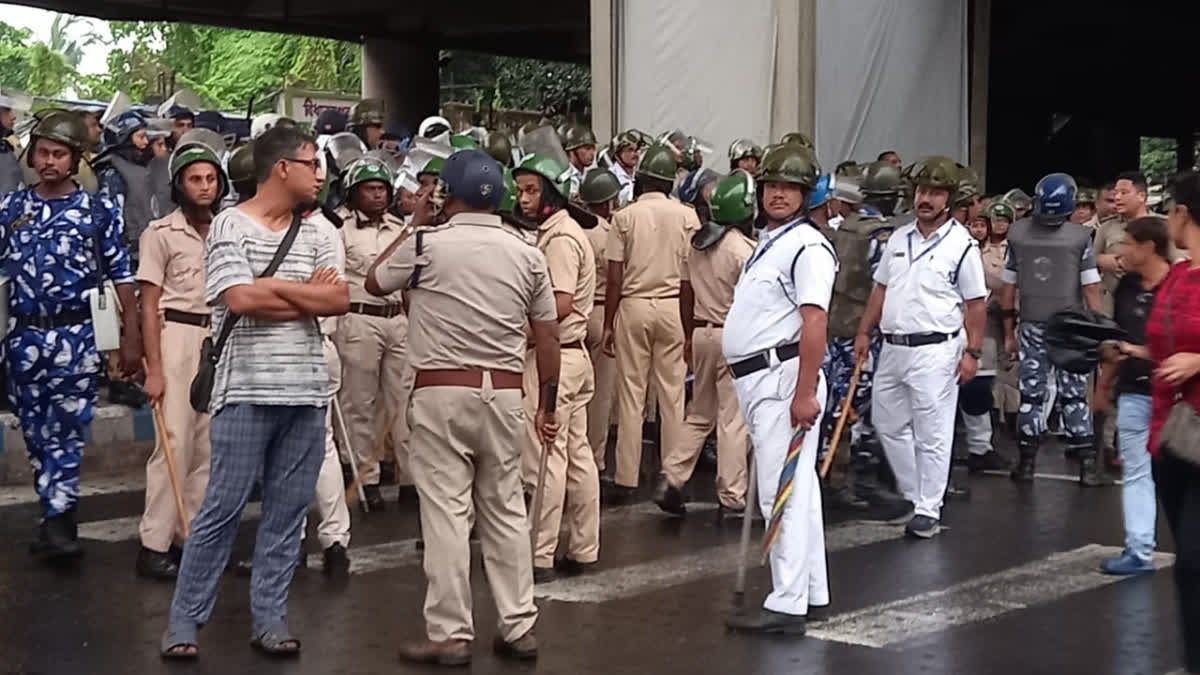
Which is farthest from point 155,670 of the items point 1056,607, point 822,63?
point 822,63

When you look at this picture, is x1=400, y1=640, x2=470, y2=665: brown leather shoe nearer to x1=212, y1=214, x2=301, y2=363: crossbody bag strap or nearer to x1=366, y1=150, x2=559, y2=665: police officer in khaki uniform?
x1=366, y1=150, x2=559, y2=665: police officer in khaki uniform

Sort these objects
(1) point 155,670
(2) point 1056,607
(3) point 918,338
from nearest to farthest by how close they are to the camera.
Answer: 1. (1) point 155,670
2. (2) point 1056,607
3. (3) point 918,338

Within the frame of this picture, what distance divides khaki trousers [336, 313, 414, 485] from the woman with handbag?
516 centimetres

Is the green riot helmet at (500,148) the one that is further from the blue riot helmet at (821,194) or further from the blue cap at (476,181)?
the blue cap at (476,181)

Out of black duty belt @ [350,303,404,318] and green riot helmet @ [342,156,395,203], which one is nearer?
green riot helmet @ [342,156,395,203]

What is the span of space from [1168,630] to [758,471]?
6.66 ft

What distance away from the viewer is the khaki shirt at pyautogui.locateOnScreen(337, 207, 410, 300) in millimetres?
10484

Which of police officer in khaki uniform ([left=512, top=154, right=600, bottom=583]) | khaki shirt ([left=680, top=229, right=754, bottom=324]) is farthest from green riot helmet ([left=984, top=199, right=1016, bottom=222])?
police officer in khaki uniform ([left=512, top=154, right=600, bottom=583])

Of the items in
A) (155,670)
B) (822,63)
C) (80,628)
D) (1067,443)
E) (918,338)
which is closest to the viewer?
(155,670)

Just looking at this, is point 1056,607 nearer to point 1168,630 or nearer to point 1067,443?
point 1168,630

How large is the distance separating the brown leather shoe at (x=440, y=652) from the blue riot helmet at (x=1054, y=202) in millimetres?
7269

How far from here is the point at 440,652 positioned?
700 cm

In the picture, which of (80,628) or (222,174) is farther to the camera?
(222,174)

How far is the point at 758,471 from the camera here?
25.5ft
